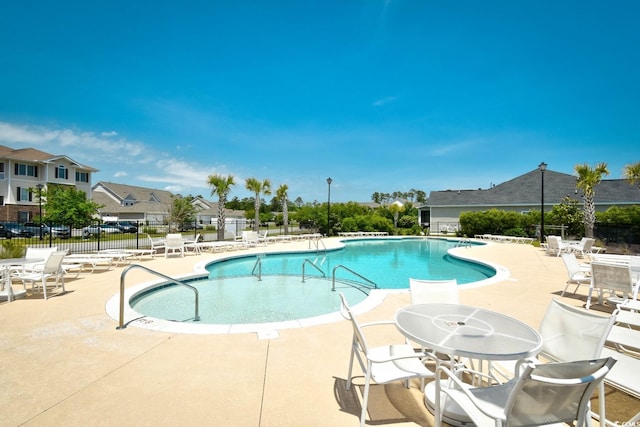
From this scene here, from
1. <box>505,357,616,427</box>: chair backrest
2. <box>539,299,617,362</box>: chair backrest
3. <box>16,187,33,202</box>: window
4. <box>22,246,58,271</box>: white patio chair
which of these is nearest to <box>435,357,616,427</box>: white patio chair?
<box>505,357,616,427</box>: chair backrest

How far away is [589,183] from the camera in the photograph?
1688cm

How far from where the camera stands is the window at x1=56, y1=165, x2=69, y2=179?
3332cm

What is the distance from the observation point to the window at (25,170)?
30.4 metres

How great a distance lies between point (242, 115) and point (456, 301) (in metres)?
22.5

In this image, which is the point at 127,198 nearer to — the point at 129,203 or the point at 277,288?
the point at 129,203

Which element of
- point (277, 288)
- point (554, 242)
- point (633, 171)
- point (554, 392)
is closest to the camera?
point (554, 392)

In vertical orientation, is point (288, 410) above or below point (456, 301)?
below

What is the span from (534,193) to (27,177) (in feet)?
175

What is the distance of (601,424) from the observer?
201cm

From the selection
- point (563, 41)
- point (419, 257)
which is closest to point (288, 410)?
point (419, 257)

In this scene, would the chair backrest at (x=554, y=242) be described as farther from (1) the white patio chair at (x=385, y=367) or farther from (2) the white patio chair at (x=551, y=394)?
(2) the white patio chair at (x=551, y=394)

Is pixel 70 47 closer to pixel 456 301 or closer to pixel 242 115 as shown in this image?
pixel 242 115

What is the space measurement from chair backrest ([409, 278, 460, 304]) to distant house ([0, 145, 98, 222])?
3692 cm

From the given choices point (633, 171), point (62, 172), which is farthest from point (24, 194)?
point (633, 171)
